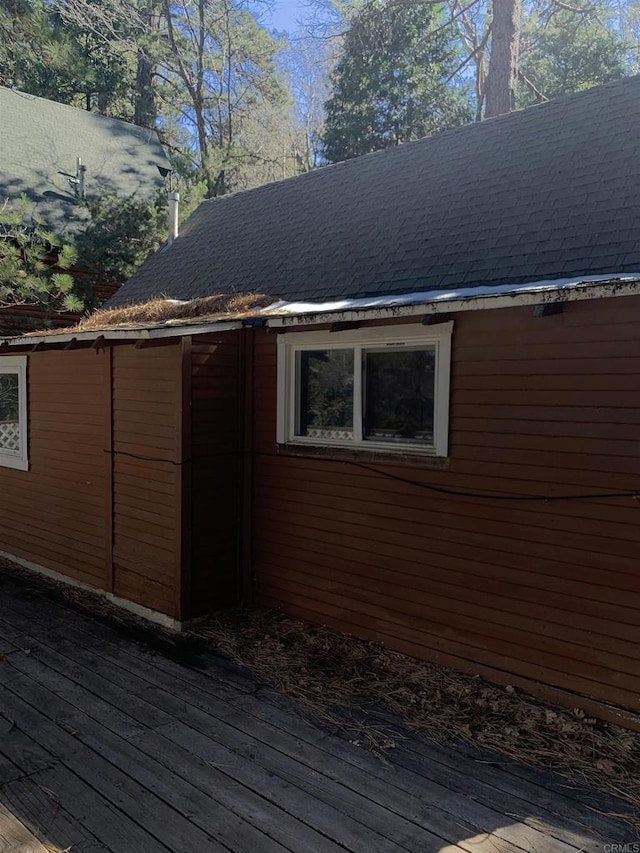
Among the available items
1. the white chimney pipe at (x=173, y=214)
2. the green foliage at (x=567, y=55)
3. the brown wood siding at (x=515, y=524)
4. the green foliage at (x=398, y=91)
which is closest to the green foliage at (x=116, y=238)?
the white chimney pipe at (x=173, y=214)

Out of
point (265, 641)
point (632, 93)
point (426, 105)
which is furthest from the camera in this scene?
point (426, 105)

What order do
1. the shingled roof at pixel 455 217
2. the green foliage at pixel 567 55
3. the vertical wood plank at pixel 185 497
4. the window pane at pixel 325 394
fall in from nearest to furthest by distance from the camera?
the shingled roof at pixel 455 217 → the window pane at pixel 325 394 → the vertical wood plank at pixel 185 497 → the green foliage at pixel 567 55

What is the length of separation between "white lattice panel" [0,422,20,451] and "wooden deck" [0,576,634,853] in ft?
12.4

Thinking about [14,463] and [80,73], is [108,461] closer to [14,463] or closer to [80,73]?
[14,463]

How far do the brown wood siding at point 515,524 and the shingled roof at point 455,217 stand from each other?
0.91m

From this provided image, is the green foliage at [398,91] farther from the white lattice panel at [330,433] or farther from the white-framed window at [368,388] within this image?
the white lattice panel at [330,433]

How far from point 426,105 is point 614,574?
19551 mm

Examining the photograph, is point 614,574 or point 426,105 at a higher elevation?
point 426,105

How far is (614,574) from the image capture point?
144 inches

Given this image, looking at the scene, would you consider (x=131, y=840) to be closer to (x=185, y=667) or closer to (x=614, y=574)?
(x=185, y=667)

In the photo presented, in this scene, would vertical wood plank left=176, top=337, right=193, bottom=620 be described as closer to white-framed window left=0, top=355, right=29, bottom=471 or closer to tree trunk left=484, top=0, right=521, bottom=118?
white-framed window left=0, top=355, right=29, bottom=471

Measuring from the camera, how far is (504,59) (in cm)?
1371

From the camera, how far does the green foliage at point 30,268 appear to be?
30.3 feet

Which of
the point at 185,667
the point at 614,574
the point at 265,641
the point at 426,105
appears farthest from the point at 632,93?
the point at 426,105
